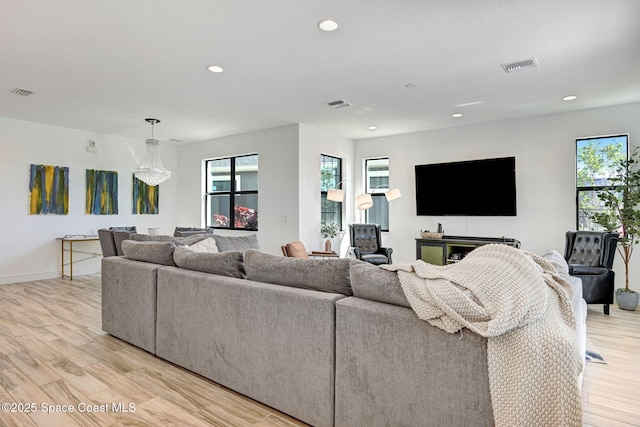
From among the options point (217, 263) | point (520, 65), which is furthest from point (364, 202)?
point (217, 263)

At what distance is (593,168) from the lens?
5.28m

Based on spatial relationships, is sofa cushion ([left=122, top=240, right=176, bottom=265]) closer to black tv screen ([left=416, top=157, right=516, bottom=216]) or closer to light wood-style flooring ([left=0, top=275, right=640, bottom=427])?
light wood-style flooring ([left=0, top=275, right=640, bottom=427])

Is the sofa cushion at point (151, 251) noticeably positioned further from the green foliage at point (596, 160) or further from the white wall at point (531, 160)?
the green foliage at point (596, 160)

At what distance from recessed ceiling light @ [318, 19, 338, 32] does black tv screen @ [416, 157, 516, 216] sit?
13.1 ft

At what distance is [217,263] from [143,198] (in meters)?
5.69

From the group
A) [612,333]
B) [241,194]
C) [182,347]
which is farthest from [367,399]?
[241,194]

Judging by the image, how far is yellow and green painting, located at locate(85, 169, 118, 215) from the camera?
6.77 metres

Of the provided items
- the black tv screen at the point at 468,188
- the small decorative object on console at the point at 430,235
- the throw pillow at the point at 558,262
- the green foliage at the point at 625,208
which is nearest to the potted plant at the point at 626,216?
the green foliage at the point at 625,208

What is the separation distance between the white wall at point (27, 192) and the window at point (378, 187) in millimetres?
4474

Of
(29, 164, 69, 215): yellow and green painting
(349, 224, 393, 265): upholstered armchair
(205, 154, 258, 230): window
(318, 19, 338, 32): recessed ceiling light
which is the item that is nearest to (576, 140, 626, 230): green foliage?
(349, 224, 393, 265): upholstered armchair

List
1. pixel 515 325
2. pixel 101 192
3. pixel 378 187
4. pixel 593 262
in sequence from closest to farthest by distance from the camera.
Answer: pixel 515 325, pixel 593 262, pixel 101 192, pixel 378 187

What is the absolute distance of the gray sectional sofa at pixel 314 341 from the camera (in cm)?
158

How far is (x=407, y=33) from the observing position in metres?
3.04

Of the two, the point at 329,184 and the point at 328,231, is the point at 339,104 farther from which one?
the point at 328,231
